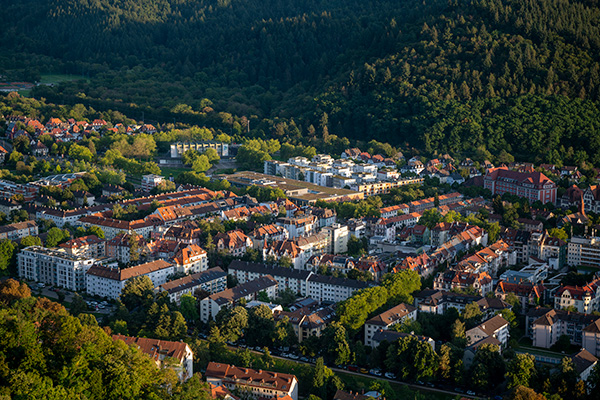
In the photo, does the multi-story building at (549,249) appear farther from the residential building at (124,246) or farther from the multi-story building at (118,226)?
the multi-story building at (118,226)

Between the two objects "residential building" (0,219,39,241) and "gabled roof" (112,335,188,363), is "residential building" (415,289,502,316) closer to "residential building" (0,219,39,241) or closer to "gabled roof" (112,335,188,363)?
"gabled roof" (112,335,188,363)

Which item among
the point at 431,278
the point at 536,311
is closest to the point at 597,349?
the point at 536,311

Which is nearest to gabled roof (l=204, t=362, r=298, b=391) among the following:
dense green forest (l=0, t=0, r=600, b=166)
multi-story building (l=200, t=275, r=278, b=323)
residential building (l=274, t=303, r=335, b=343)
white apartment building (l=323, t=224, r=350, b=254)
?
residential building (l=274, t=303, r=335, b=343)

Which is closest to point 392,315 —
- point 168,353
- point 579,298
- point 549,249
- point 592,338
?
point 592,338

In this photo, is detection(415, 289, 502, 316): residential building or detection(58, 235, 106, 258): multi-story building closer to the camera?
detection(415, 289, 502, 316): residential building

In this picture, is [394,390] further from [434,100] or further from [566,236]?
[434,100]

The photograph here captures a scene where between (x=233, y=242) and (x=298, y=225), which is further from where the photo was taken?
(x=298, y=225)

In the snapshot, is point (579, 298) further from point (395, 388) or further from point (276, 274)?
point (276, 274)
